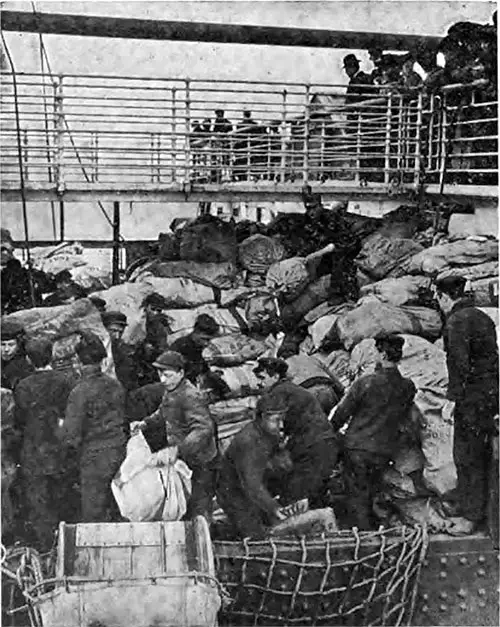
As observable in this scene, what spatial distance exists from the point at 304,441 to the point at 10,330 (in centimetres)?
117

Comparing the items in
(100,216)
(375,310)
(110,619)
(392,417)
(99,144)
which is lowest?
(110,619)

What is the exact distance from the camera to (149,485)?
3209 millimetres

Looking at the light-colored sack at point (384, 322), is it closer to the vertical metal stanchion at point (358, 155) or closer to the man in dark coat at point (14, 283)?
the vertical metal stanchion at point (358, 155)

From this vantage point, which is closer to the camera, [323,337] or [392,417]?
[392,417]

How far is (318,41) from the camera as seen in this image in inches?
154

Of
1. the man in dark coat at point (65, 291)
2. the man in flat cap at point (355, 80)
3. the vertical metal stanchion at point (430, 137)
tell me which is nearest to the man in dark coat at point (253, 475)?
the man in dark coat at point (65, 291)

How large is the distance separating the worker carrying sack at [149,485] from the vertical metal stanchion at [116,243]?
1.61 m

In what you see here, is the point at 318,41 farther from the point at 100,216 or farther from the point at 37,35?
the point at 100,216

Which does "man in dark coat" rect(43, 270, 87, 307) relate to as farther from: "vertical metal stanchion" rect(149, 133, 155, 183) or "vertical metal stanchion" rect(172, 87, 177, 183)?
"vertical metal stanchion" rect(172, 87, 177, 183)

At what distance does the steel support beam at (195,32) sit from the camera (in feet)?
11.6

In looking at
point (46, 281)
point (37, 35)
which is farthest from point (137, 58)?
point (46, 281)

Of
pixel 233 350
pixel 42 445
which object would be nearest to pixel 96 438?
pixel 42 445

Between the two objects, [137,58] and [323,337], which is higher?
[137,58]

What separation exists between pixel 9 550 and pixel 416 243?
10.1 ft
